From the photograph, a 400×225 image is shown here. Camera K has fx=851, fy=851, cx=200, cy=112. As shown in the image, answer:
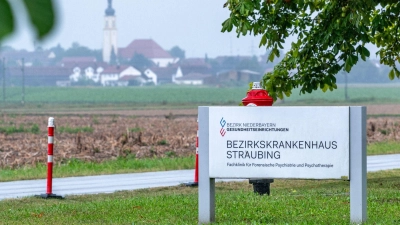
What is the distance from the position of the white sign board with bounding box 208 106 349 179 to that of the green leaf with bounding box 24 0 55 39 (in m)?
7.84

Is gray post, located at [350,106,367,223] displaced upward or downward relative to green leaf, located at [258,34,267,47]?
downward

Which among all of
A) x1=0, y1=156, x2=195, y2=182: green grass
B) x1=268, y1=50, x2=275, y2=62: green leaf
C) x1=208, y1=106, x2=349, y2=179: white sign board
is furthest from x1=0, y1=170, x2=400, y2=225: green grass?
x1=0, y1=156, x2=195, y2=182: green grass

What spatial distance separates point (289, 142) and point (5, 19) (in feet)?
25.9

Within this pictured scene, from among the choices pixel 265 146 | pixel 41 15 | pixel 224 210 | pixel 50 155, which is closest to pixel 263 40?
pixel 50 155

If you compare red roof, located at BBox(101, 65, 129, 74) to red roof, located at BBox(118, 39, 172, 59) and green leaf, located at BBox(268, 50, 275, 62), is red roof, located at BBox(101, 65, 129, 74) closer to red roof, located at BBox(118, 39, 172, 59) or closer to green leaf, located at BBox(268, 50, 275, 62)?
red roof, located at BBox(118, 39, 172, 59)

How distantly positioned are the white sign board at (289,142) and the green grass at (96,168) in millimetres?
10277

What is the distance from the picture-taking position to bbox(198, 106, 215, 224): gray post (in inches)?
371

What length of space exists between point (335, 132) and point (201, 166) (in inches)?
61.0

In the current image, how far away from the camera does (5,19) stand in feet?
4.16

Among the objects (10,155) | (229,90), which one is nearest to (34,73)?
(10,155)

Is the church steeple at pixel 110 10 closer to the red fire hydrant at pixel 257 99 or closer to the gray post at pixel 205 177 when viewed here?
the gray post at pixel 205 177

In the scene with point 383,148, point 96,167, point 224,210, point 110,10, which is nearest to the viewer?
point 110,10

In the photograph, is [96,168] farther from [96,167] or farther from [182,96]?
[182,96]

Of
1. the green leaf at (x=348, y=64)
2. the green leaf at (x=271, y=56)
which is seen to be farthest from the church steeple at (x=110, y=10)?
the green leaf at (x=271, y=56)
